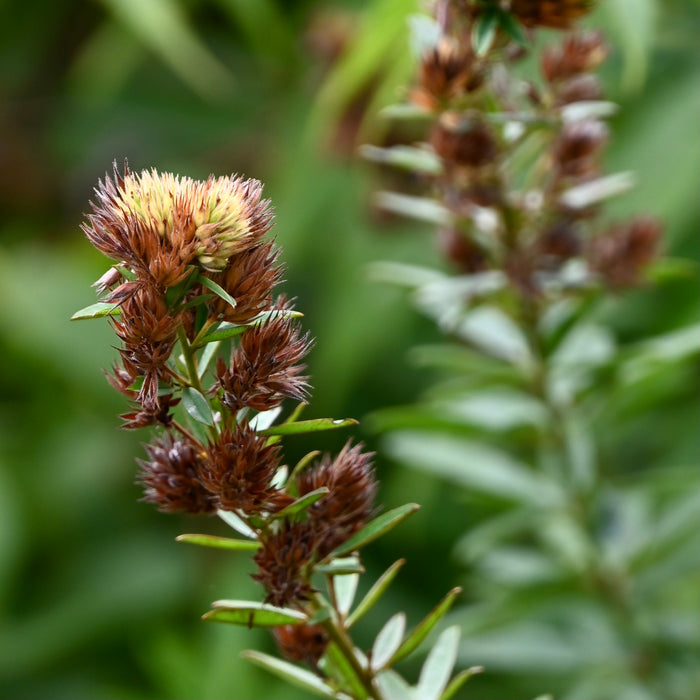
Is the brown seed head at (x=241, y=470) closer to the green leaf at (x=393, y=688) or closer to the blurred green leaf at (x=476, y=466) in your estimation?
the green leaf at (x=393, y=688)

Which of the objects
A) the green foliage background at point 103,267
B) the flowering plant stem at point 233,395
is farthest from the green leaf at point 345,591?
the green foliage background at point 103,267

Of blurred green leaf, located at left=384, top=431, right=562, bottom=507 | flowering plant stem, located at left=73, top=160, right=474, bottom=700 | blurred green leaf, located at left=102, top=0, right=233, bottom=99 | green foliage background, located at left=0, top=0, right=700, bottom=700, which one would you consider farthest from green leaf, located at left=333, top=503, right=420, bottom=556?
blurred green leaf, located at left=102, top=0, right=233, bottom=99

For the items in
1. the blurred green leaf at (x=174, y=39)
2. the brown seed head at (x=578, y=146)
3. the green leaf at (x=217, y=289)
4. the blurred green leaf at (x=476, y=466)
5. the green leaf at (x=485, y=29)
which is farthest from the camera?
the blurred green leaf at (x=174, y=39)

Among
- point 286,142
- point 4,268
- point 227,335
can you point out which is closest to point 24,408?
point 4,268

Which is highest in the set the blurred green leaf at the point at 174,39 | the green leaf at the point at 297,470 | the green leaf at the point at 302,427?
the blurred green leaf at the point at 174,39

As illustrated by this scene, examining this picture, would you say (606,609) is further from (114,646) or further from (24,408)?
(24,408)

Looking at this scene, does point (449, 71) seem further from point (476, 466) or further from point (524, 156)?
point (476, 466)
